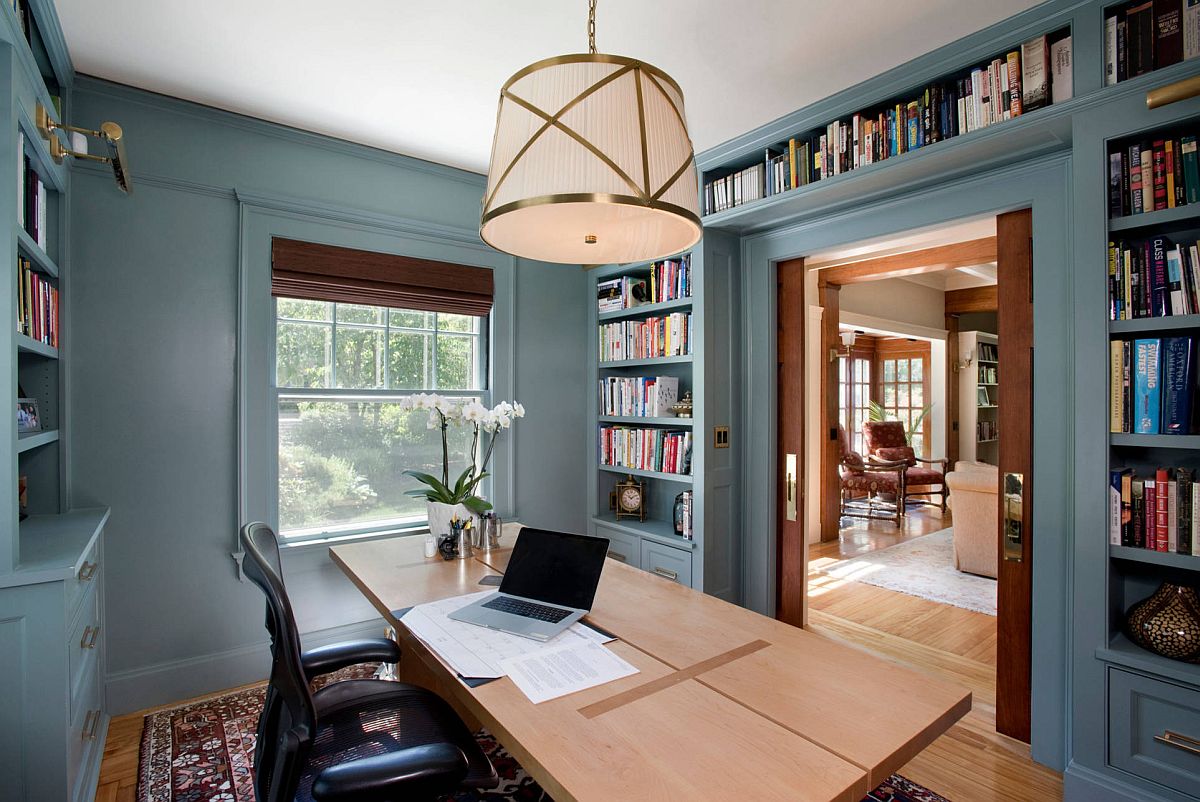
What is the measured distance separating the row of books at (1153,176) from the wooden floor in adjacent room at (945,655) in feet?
6.44

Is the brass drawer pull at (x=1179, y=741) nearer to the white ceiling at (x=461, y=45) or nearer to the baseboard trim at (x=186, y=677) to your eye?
the white ceiling at (x=461, y=45)

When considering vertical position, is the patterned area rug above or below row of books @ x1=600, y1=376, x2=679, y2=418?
below

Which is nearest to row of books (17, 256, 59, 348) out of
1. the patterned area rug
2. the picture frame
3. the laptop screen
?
the picture frame

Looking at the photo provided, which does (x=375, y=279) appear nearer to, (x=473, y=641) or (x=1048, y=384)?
(x=473, y=641)

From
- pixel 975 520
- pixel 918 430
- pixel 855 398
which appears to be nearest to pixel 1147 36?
pixel 975 520

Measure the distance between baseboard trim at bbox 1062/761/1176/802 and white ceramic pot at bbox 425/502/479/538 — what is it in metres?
2.27

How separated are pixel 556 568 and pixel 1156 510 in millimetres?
1871

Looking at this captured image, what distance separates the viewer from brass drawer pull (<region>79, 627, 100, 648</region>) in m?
1.94

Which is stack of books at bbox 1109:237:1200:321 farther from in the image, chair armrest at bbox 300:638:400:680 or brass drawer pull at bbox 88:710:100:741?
brass drawer pull at bbox 88:710:100:741

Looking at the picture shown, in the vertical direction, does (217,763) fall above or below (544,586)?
below

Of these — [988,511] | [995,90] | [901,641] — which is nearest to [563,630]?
[995,90]

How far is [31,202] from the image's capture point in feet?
6.78

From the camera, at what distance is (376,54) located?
7.61 ft

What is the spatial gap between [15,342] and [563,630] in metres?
1.75
